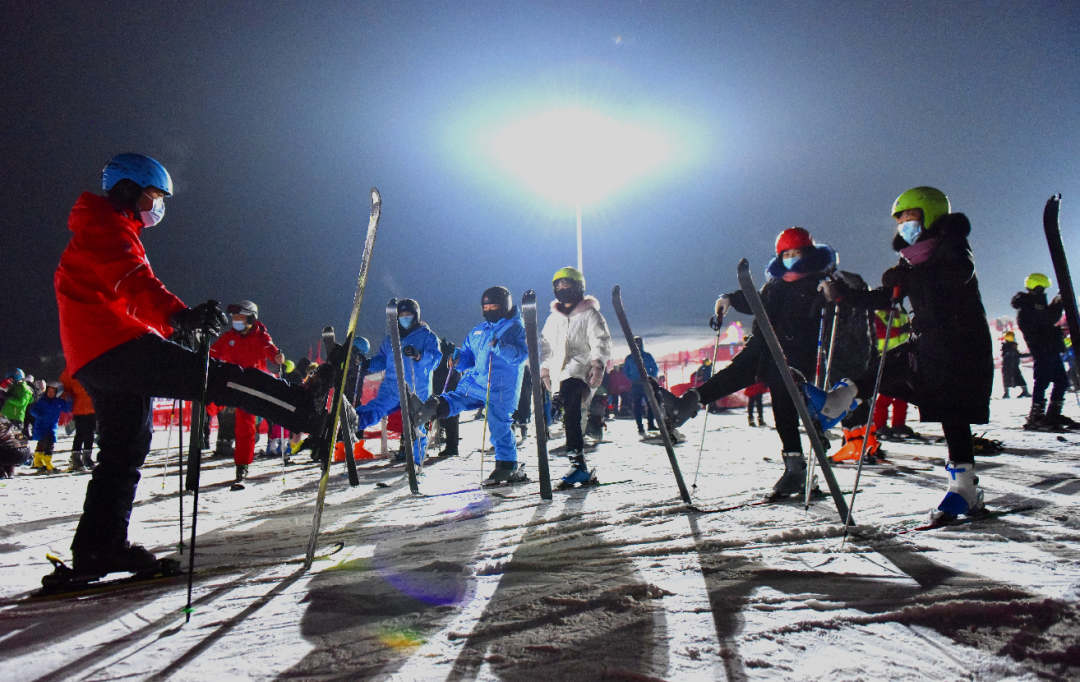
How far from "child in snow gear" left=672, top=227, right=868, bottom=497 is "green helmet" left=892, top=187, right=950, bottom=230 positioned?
0.87 m

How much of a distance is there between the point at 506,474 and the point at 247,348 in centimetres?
350

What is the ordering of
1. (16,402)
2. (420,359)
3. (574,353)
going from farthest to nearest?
(16,402) < (420,359) < (574,353)

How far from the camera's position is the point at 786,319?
13.2 ft

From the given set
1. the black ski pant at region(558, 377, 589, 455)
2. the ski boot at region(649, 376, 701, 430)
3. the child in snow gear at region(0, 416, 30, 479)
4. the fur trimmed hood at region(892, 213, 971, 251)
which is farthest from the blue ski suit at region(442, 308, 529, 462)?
the child in snow gear at region(0, 416, 30, 479)

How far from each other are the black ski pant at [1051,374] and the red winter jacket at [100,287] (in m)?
9.89

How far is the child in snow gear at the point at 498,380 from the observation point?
5297mm

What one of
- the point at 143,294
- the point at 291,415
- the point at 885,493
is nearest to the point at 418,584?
the point at 291,415

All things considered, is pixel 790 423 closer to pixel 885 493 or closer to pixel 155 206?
pixel 885 493

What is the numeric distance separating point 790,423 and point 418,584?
2.82 meters

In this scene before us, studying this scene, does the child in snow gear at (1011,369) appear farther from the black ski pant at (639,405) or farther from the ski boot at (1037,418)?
the black ski pant at (639,405)

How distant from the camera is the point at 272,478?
6.32 meters

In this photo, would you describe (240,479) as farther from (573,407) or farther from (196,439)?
(573,407)

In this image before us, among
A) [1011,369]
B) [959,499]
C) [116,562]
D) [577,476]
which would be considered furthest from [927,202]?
[1011,369]

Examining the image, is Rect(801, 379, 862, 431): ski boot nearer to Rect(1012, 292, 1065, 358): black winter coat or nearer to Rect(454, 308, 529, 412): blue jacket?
Rect(454, 308, 529, 412): blue jacket
